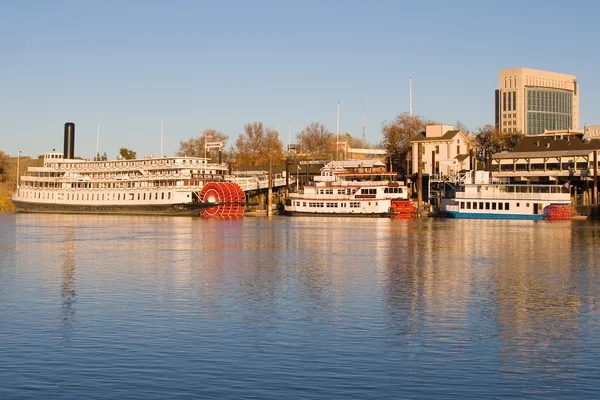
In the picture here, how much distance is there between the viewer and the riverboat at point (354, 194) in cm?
12094

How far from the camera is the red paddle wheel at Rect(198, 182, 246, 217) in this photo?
5049 inches

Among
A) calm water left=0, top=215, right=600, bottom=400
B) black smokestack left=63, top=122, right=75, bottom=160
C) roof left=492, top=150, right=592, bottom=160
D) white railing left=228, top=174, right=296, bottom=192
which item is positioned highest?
black smokestack left=63, top=122, right=75, bottom=160

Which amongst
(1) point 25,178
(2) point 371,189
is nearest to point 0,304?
(2) point 371,189

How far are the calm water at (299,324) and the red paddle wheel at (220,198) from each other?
6859 cm

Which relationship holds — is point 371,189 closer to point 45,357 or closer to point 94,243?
point 94,243

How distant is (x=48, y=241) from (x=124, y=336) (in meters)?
46.8

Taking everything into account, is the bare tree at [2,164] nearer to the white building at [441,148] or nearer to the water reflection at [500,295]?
the white building at [441,148]

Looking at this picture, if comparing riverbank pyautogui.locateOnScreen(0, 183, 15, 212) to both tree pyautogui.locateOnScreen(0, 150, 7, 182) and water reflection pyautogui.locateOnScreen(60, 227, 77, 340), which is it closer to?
tree pyautogui.locateOnScreen(0, 150, 7, 182)

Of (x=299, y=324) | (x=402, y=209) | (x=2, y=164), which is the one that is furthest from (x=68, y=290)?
(x=2, y=164)

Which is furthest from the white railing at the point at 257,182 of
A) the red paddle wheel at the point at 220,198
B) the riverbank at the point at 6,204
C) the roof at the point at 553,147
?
the riverbank at the point at 6,204

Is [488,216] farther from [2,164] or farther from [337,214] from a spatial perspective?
[2,164]

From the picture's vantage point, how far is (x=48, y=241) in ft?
235

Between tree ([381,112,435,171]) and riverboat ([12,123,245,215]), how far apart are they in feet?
118

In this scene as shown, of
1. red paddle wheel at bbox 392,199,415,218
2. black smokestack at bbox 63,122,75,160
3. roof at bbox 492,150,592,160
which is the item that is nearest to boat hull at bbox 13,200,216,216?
black smokestack at bbox 63,122,75,160
